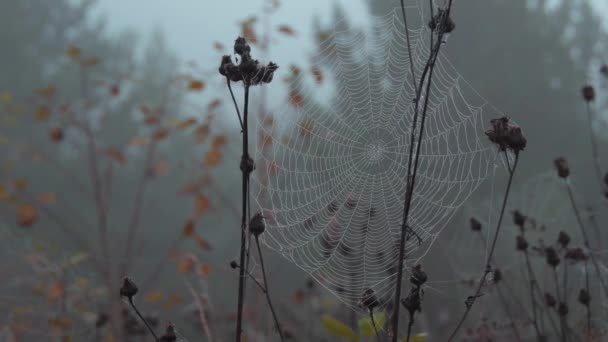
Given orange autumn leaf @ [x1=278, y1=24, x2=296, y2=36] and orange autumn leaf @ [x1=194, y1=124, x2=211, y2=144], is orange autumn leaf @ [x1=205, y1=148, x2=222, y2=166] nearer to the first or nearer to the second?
orange autumn leaf @ [x1=194, y1=124, x2=211, y2=144]

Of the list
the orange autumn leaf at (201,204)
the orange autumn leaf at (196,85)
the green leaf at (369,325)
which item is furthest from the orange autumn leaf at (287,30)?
the green leaf at (369,325)

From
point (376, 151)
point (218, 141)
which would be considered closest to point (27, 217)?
point (218, 141)

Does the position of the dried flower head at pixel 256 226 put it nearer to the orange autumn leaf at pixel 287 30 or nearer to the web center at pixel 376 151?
the web center at pixel 376 151

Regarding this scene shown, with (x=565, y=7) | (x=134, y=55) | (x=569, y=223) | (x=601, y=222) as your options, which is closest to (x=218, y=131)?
(x=569, y=223)

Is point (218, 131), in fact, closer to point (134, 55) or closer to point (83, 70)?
point (83, 70)

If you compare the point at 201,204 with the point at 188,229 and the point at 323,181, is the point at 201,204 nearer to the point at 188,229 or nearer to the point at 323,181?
the point at 188,229

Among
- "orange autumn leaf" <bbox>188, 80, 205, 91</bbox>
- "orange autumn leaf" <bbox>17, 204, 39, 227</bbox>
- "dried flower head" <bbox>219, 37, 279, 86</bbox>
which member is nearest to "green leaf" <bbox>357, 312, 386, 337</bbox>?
"dried flower head" <bbox>219, 37, 279, 86</bbox>
